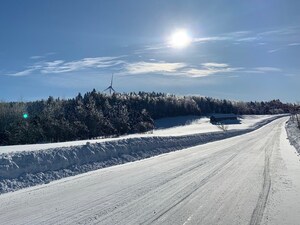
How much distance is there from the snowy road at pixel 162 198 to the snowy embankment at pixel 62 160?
71 centimetres

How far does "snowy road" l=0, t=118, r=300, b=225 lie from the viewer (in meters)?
8.30

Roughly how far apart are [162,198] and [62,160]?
6.15 meters

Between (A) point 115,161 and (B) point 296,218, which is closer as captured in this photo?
(B) point 296,218

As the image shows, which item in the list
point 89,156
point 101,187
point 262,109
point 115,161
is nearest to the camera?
point 101,187

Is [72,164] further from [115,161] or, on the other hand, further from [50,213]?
[50,213]

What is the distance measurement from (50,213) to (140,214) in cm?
192

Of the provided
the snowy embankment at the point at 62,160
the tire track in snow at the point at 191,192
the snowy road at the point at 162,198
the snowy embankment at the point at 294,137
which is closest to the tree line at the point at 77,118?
the snowy embankment at the point at 62,160

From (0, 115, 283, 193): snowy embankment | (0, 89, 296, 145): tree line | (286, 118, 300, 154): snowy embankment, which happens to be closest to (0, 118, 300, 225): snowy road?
(0, 115, 283, 193): snowy embankment

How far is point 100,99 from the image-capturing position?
92500mm

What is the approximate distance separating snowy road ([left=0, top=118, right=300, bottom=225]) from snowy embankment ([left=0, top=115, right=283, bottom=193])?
0.71 metres

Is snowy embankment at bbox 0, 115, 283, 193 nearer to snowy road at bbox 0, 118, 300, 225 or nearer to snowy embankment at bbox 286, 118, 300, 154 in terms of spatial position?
snowy road at bbox 0, 118, 300, 225

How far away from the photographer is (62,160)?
1515 cm

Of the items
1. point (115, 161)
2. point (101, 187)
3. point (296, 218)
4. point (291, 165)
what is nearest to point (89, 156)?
point (115, 161)

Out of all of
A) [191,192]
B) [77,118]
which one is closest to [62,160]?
[191,192]
